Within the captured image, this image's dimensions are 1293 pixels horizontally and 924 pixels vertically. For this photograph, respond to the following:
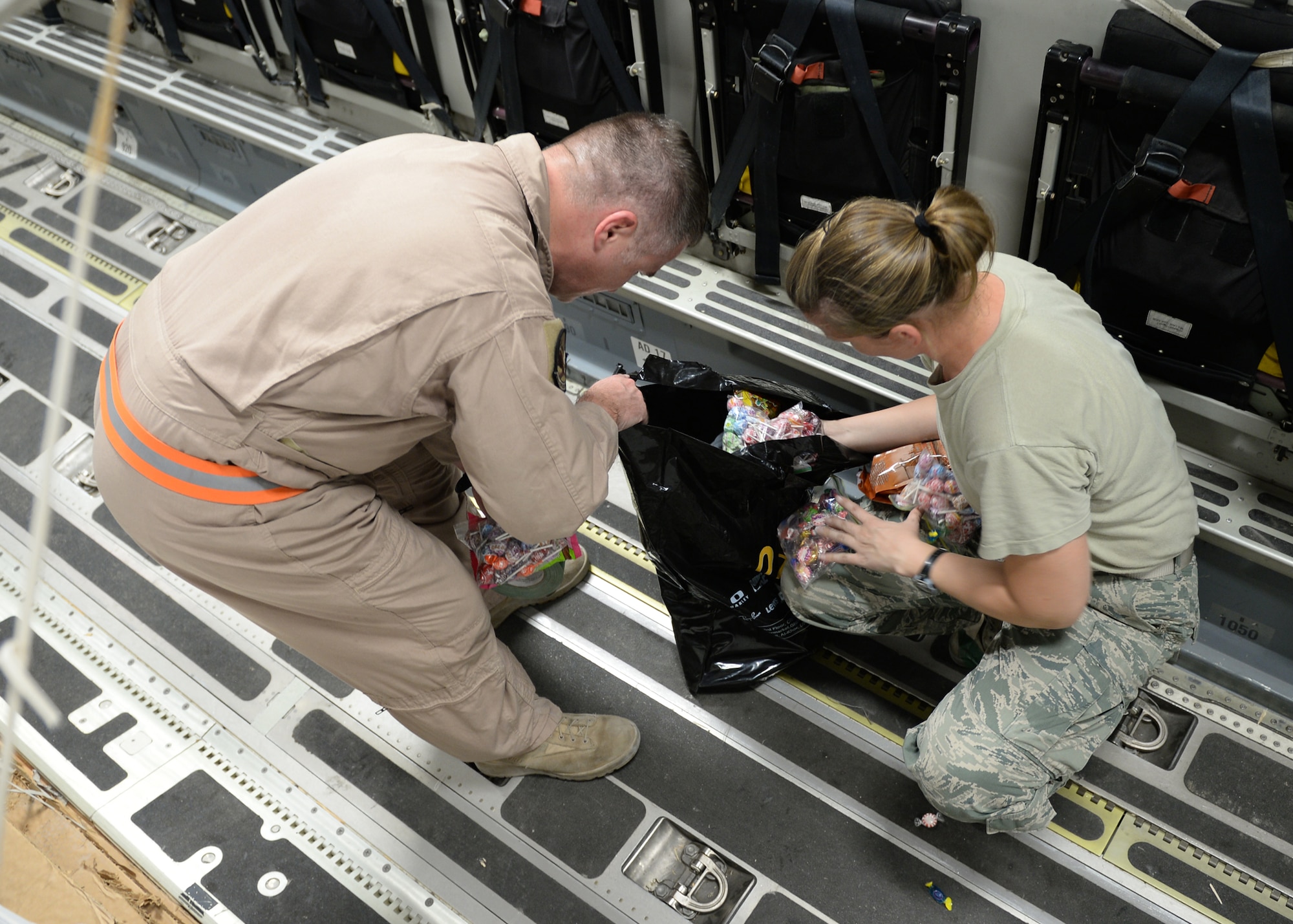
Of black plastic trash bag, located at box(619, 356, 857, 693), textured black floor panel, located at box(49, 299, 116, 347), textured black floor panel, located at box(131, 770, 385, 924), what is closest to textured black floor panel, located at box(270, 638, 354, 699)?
textured black floor panel, located at box(131, 770, 385, 924)

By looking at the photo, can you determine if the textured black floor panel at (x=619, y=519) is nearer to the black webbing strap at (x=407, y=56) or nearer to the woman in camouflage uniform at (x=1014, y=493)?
the woman in camouflage uniform at (x=1014, y=493)

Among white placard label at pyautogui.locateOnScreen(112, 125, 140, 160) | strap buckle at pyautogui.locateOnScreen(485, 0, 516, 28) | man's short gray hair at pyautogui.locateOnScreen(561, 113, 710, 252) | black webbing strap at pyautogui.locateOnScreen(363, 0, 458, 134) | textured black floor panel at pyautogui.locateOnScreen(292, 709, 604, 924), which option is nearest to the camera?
man's short gray hair at pyautogui.locateOnScreen(561, 113, 710, 252)

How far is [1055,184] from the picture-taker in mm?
2395

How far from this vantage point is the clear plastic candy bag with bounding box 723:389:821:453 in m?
2.45

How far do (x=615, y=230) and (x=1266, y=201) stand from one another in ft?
4.35

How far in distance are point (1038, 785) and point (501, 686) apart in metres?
1.28

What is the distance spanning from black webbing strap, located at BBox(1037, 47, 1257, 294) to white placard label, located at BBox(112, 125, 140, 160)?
169 inches

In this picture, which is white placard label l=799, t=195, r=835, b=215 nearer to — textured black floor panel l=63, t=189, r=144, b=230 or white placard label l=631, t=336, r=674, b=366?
white placard label l=631, t=336, r=674, b=366

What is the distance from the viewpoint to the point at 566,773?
2.67 m

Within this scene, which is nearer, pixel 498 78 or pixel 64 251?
pixel 498 78

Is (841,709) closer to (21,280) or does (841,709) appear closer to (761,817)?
(761,817)

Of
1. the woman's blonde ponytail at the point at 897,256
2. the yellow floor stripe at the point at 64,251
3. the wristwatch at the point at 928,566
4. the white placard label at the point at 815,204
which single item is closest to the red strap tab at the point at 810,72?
the white placard label at the point at 815,204

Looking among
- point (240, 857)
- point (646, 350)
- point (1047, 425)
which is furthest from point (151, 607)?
point (1047, 425)

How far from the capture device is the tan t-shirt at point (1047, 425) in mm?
1736
